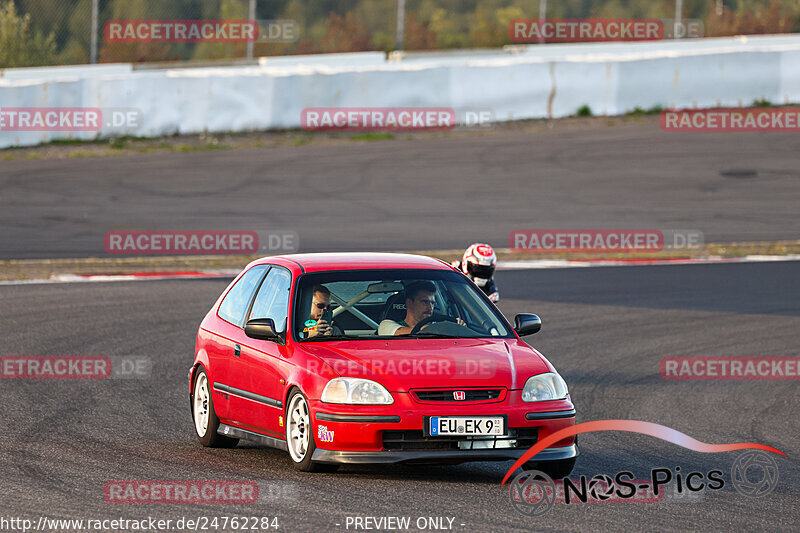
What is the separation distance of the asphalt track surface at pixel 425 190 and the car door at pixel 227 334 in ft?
33.1

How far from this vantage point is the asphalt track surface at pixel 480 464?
688 centimetres

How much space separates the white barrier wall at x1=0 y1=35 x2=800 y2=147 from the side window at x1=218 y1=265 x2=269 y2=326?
1596 cm

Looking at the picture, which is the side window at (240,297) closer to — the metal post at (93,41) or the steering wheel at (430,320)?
→ the steering wheel at (430,320)

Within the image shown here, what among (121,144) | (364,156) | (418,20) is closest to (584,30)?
(418,20)

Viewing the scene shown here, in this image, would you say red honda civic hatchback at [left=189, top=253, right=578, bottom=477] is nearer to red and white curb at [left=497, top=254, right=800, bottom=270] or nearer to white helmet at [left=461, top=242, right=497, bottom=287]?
white helmet at [left=461, top=242, right=497, bottom=287]

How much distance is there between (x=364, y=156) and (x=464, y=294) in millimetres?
17198

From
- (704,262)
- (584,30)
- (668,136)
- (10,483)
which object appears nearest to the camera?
(10,483)

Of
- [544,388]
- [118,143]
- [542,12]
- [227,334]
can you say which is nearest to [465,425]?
[544,388]

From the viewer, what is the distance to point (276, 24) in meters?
30.0

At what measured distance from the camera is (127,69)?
2869cm

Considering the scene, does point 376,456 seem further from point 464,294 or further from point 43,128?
point 43,128

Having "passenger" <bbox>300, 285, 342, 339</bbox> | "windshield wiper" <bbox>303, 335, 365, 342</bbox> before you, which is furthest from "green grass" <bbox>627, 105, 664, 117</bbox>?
"windshield wiper" <bbox>303, 335, 365, 342</bbox>

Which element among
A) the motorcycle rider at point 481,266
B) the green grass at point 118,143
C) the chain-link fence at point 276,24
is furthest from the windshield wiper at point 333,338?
the chain-link fence at point 276,24

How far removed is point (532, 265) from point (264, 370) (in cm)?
1204
